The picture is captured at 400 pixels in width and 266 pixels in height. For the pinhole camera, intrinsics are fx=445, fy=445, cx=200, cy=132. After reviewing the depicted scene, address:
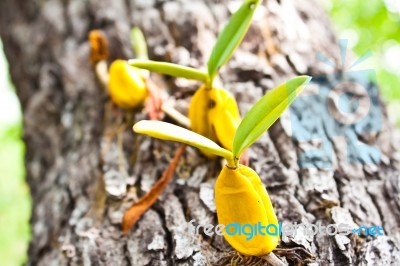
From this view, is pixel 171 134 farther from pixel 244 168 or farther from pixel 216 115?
pixel 216 115

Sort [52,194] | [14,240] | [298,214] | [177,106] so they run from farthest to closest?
[14,240], [52,194], [177,106], [298,214]

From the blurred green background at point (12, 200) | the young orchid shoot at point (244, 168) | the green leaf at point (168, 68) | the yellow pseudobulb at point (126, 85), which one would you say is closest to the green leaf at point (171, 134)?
the young orchid shoot at point (244, 168)

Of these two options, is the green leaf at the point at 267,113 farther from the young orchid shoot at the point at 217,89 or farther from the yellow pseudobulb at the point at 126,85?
the yellow pseudobulb at the point at 126,85

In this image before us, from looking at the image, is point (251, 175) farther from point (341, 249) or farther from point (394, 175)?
point (394, 175)

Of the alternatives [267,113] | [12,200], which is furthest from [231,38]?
[12,200]

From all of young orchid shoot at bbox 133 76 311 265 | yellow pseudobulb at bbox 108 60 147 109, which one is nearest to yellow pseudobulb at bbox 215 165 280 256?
young orchid shoot at bbox 133 76 311 265

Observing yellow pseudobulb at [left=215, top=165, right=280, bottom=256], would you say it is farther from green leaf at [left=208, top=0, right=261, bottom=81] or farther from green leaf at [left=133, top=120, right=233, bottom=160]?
green leaf at [left=208, top=0, right=261, bottom=81]

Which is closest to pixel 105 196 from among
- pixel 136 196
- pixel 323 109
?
pixel 136 196
